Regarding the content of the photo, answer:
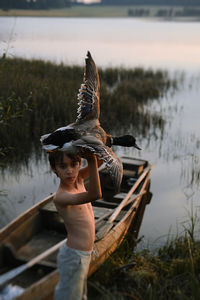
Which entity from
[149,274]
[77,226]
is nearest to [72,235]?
[77,226]

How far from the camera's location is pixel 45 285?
385 cm

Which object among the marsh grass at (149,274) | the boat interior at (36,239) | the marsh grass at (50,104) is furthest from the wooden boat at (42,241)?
the marsh grass at (50,104)

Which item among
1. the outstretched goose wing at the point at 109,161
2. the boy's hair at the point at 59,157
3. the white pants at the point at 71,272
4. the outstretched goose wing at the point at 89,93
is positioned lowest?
the white pants at the point at 71,272

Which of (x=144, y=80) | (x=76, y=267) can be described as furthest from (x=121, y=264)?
(x=144, y=80)

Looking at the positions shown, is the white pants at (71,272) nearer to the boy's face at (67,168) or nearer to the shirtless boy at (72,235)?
the shirtless boy at (72,235)

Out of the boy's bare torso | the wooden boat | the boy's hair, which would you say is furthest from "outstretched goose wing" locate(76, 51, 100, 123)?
the wooden boat

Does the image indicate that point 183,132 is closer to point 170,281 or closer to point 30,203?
point 30,203

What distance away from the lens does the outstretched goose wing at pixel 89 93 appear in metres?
3.29

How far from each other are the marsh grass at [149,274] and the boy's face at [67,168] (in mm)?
1512

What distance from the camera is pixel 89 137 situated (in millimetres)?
2854

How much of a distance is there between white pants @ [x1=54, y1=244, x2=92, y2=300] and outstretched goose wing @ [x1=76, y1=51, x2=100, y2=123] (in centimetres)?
109

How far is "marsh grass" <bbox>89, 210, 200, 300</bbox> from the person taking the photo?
4250 mm

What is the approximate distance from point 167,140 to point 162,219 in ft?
13.8

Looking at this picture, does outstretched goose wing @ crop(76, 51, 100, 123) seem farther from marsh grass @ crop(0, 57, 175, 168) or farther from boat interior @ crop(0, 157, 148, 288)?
marsh grass @ crop(0, 57, 175, 168)
